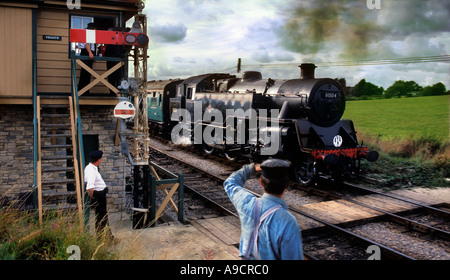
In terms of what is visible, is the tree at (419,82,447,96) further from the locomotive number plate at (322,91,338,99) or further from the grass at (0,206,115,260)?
the grass at (0,206,115,260)

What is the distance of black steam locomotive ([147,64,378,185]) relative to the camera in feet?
34.8

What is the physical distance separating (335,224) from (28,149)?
6.70m

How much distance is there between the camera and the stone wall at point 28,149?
8.05m

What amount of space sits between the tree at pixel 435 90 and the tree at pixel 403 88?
45 centimetres

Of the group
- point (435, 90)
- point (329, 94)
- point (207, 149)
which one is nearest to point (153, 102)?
point (207, 149)

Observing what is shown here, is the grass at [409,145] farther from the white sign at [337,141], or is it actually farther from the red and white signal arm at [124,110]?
the red and white signal arm at [124,110]

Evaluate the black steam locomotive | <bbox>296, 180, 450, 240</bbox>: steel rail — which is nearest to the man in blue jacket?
<bbox>296, 180, 450, 240</bbox>: steel rail

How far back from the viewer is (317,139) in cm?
1084

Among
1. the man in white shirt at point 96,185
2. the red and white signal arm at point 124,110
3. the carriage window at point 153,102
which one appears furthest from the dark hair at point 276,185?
the carriage window at point 153,102

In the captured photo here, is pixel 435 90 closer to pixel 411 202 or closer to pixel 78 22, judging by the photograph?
pixel 411 202

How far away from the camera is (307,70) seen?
1187cm

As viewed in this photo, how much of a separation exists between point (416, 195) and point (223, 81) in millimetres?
8466
